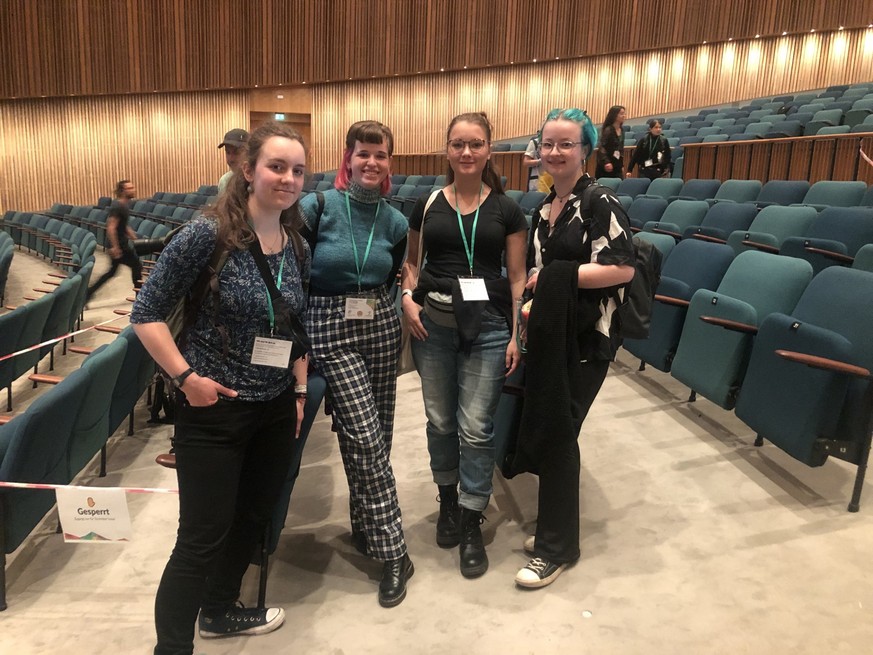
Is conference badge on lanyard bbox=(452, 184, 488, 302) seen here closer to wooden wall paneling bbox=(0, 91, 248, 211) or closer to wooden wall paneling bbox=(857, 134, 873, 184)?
wooden wall paneling bbox=(857, 134, 873, 184)

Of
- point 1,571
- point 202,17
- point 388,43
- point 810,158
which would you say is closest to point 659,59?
point 388,43

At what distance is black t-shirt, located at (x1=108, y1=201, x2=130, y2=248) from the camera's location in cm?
482

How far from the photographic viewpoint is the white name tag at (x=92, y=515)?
4.60ft

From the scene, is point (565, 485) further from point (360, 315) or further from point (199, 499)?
point (199, 499)

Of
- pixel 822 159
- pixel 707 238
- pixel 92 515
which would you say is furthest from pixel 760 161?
pixel 92 515

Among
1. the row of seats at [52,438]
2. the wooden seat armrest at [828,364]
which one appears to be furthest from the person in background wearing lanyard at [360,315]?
the wooden seat armrest at [828,364]

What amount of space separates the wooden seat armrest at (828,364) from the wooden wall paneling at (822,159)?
4.40m

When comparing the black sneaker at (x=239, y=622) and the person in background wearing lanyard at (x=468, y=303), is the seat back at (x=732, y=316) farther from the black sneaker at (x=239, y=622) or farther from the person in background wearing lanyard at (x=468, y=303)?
the black sneaker at (x=239, y=622)

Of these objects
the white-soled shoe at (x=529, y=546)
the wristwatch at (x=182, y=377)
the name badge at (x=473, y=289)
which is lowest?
the white-soled shoe at (x=529, y=546)

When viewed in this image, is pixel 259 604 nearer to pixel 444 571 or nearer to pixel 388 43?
pixel 444 571

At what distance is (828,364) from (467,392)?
0.98m

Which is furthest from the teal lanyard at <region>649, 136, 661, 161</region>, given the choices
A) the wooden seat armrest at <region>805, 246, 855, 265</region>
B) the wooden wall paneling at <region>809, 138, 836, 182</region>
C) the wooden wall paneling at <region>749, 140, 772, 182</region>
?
the wooden seat armrest at <region>805, 246, 855, 265</region>

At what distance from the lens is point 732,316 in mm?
2250

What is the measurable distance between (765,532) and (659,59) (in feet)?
38.0
